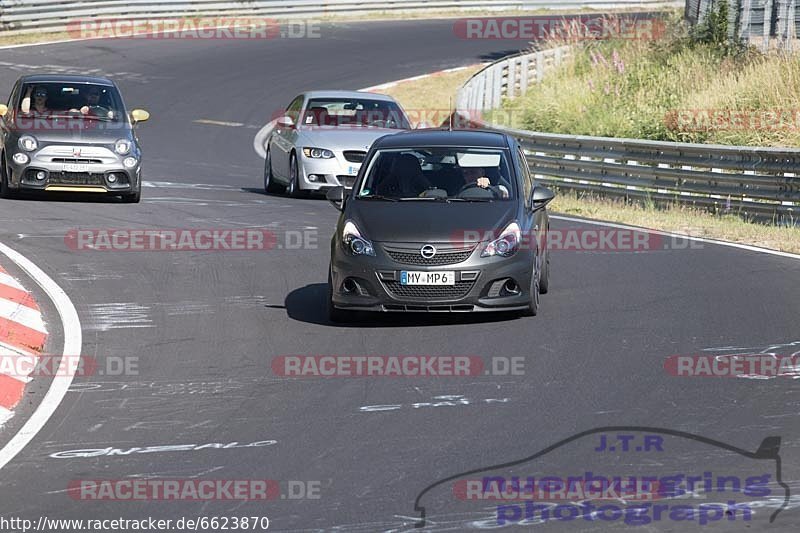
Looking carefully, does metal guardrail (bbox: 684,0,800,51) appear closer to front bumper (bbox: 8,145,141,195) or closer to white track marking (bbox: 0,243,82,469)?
front bumper (bbox: 8,145,141,195)

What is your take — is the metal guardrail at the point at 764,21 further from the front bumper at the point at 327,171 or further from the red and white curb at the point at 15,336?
the red and white curb at the point at 15,336

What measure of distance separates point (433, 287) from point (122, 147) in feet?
30.7

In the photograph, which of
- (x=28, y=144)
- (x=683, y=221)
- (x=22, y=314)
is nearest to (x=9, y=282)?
(x=22, y=314)

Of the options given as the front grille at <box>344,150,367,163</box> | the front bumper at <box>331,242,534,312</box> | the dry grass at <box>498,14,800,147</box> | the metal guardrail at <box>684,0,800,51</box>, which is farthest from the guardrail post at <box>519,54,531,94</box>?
the front bumper at <box>331,242,534,312</box>

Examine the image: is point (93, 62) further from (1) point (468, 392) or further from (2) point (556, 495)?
(2) point (556, 495)

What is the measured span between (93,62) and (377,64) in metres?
8.25

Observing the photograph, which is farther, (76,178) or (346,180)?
(346,180)

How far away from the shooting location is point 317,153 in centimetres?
2155

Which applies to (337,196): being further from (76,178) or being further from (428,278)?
(76,178)

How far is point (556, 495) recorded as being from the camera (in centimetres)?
708

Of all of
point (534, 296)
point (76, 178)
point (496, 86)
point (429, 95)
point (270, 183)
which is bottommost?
point (429, 95)

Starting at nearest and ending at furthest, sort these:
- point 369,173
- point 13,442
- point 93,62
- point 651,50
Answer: point 13,442 → point 369,173 → point 651,50 → point 93,62

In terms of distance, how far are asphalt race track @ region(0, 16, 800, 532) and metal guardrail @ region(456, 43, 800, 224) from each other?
3.13 metres

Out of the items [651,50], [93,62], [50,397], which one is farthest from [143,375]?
[93,62]
